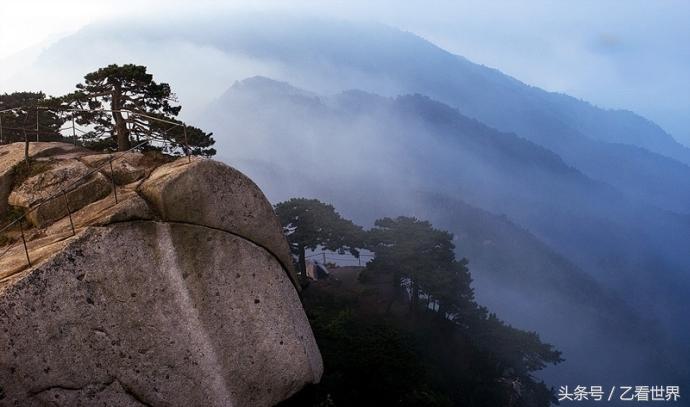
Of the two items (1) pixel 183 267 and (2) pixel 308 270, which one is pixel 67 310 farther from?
(2) pixel 308 270

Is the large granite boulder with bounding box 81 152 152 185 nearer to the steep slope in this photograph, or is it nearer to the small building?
the small building

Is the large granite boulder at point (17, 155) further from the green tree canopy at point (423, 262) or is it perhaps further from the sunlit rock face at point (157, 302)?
the green tree canopy at point (423, 262)

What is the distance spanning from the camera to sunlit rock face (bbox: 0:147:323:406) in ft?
32.5

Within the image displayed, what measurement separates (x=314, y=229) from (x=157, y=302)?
35325 mm

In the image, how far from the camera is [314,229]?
46031mm

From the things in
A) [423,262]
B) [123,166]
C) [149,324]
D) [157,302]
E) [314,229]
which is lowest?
[423,262]

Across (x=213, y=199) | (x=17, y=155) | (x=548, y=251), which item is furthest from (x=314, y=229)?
(x=548, y=251)

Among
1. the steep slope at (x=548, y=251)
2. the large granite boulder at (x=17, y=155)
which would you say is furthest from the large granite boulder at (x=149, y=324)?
the steep slope at (x=548, y=251)

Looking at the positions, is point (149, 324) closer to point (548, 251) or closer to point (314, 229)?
point (314, 229)

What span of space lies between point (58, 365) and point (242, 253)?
15.8ft

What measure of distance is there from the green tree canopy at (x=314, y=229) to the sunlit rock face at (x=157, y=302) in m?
32.5

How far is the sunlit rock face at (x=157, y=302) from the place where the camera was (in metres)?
9.91

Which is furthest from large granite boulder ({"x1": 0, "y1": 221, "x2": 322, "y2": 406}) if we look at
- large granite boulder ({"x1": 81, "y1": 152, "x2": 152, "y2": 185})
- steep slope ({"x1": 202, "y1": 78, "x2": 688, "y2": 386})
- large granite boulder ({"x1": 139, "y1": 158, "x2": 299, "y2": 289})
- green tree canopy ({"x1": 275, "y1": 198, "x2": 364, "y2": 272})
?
steep slope ({"x1": 202, "y1": 78, "x2": 688, "y2": 386})

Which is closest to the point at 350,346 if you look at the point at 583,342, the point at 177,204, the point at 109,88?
the point at 177,204
